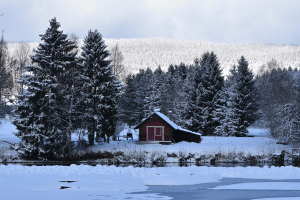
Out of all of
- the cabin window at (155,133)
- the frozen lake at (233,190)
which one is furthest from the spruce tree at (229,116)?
the frozen lake at (233,190)

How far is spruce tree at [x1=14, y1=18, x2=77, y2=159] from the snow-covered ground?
11476 mm

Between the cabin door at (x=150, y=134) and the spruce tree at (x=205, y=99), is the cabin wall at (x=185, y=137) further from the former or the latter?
the spruce tree at (x=205, y=99)

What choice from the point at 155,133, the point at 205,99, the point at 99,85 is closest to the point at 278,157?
the point at 155,133

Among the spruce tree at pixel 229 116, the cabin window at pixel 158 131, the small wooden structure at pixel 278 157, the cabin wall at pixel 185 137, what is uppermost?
the spruce tree at pixel 229 116

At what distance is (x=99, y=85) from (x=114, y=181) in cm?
2207

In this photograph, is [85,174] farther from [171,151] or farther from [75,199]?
[171,151]

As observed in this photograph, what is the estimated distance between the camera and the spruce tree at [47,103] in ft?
96.5

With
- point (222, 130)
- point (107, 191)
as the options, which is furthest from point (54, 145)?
point (222, 130)

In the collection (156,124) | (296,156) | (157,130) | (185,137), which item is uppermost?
(156,124)

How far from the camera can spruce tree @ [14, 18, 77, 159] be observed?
2941 centimetres

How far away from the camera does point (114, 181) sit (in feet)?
47.2

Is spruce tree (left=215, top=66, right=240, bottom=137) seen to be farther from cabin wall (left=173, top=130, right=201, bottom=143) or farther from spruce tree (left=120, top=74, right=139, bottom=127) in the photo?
spruce tree (left=120, top=74, right=139, bottom=127)

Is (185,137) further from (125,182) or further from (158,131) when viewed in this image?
(125,182)

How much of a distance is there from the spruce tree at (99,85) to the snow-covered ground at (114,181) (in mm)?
15672
